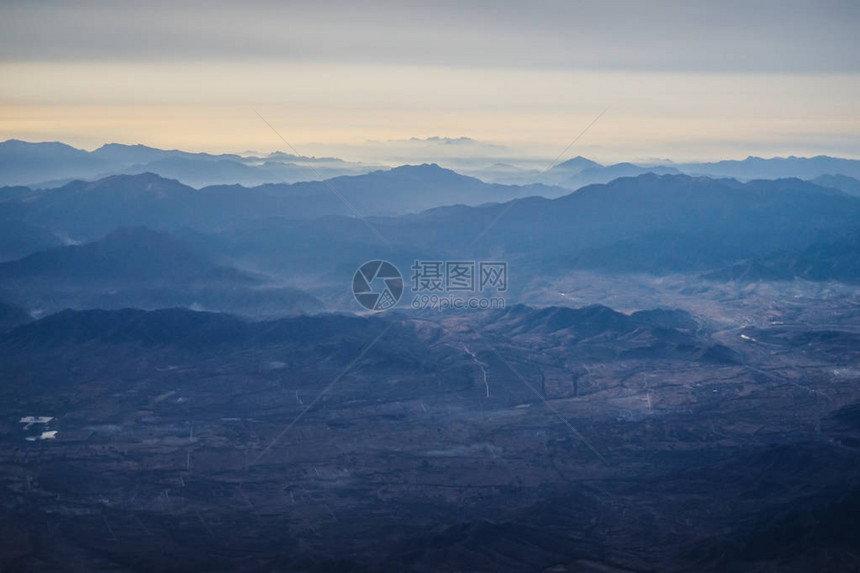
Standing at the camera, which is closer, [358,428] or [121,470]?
[121,470]

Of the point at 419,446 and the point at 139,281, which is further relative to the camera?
the point at 139,281

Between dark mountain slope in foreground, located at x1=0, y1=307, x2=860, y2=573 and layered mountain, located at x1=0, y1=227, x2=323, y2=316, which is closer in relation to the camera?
dark mountain slope in foreground, located at x1=0, y1=307, x2=860, y2=573

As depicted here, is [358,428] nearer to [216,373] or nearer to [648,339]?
[216,373]

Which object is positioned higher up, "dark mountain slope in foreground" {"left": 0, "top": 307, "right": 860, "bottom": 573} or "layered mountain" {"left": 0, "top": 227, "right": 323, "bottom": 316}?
"layered mountain" {"left": 0, "top": 227, "right": 323, "bottom": 316}

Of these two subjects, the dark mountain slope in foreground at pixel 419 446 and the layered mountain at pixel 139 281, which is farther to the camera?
the layered mountain at pixel 139 281

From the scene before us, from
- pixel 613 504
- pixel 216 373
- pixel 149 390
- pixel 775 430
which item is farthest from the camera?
pixel 216 373

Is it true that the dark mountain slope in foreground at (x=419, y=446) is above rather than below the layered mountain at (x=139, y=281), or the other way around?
below

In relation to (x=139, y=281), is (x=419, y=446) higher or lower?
lower

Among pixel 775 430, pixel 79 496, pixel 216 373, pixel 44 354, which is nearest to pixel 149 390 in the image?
pixel 216 373
